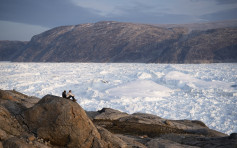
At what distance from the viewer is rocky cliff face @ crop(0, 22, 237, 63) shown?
2082 inches

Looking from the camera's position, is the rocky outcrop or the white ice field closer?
the rocky outcrop

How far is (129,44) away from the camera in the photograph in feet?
229

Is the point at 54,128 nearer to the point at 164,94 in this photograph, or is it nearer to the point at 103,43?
the point at 164,94

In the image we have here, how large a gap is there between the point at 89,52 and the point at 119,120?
209 feet

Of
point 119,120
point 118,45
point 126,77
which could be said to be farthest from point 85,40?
point 119,120

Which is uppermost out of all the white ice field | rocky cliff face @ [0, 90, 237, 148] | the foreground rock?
rocky cliff face @ [0, 90, 237, 148]

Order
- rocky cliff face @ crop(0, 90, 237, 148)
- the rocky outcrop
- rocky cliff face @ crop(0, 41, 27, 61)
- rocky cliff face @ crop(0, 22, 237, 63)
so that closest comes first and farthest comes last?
rocky cliff face @ crop(0, 90, 237, 148)
the rocky outcrop
rocky cliff face @ crop(0, 22, 237, 63)
rocky cliff face @ crop(0, 41, 27, 61)

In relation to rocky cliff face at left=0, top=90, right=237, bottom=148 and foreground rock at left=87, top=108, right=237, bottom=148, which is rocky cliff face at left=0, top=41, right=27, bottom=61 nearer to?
foreground rock at left=87, top=108, right=237, bottom=148

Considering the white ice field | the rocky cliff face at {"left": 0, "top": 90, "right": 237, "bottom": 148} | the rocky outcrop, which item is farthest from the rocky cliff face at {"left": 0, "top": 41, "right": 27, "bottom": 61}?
the rocky outcrop

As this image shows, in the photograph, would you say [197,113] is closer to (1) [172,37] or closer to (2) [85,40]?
(1) [172,37]

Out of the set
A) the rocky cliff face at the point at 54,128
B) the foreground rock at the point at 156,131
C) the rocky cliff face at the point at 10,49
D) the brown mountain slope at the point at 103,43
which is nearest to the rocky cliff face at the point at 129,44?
the brown mountain slope at the point at 103,43

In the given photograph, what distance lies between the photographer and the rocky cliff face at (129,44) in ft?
173

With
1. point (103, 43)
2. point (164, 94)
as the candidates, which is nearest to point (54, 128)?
point (164, 94)

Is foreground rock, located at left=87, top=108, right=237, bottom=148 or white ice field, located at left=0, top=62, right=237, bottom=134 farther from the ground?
foreground rock, located at left=87, top=108, right=237, bottom=148
